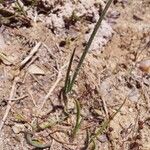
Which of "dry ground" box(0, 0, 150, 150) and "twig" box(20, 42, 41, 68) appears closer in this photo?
"dry ground" box(0, 0, 150, 150)

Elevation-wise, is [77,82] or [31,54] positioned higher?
[31,54]

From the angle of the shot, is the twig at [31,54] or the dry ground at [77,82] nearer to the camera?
the dry ground at [77,82]

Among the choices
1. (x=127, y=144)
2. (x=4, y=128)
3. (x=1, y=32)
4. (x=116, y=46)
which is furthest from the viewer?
(x=116, y=46)

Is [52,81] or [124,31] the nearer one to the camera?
[52,81]

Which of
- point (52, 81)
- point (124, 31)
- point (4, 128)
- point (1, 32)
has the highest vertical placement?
point (124, 31)

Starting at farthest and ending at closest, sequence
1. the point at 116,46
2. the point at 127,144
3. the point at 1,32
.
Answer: the point at 116,46, the point at 1,32, the point at 127,144

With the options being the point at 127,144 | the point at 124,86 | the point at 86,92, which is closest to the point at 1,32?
the point at 86,92

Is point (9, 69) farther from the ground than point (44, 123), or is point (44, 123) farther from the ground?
point (9, 69)

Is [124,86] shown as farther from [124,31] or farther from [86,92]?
[124,31]
